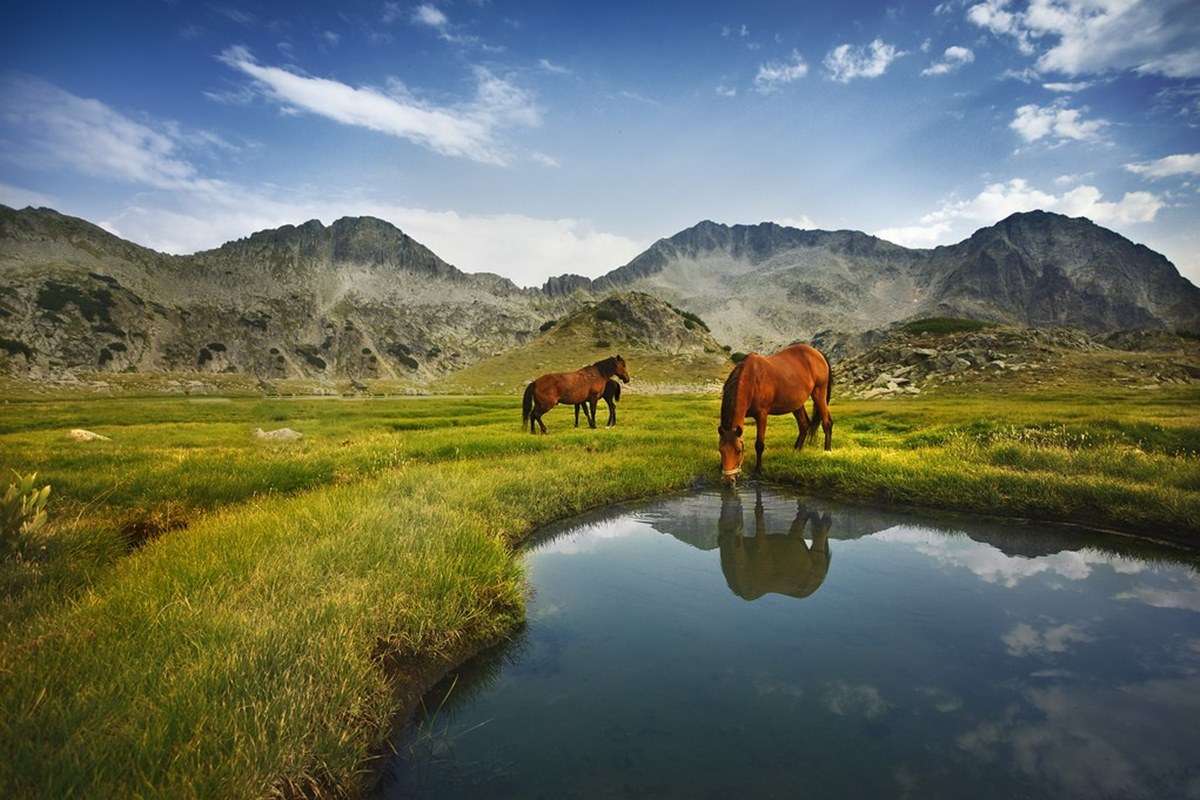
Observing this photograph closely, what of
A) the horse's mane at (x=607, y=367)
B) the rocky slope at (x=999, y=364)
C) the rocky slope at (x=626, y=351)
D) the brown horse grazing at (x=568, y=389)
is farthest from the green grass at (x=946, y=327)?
the brown horse grazing at (x=568, y=389)

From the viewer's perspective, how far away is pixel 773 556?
376 inches

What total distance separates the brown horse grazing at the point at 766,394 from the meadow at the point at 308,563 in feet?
4.67

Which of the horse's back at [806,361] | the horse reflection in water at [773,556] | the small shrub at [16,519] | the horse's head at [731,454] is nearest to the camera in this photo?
the small shrub at [16,519]

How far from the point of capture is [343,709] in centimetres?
439

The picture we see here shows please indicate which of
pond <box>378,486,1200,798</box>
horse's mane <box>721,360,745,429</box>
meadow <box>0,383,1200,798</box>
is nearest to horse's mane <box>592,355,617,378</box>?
meadow <box>0,383,1200,798</box>

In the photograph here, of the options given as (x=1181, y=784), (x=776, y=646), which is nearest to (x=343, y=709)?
(x=776, y=646)

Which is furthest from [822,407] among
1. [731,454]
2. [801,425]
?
[731,454]

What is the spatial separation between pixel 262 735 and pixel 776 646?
5207 millimetres

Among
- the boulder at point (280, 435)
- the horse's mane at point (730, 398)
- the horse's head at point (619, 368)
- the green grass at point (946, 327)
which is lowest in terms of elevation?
the boulder at point (280, 435)

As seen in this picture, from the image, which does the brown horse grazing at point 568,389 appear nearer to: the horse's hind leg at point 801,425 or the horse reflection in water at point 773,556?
the horse's hind leg at point 801,425

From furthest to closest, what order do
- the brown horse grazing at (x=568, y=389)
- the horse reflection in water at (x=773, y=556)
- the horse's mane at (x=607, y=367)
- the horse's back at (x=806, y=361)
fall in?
1. the horse's mane at (x=607, y=367)
2. the brown horse grazing at (x=568, y=389)
3. the horse's back at (x=806, y=361)
4. the horse reflection in water at (x=773, y=556)

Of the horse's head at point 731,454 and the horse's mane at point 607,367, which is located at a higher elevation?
the horse's mane at point 607,367

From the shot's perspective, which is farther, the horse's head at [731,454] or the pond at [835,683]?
the horse's head at [731,454]

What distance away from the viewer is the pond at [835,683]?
4277 millimetres
